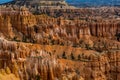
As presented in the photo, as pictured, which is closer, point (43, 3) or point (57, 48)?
point (57, 48)

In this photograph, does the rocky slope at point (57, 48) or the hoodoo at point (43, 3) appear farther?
the hoodoo at point (43, 3)

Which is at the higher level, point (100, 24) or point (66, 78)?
point (66, 78)

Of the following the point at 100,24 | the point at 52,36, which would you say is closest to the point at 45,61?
the point at 52,36

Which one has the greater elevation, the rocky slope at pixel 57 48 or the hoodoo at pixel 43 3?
the rocky slope at pixel 57 48

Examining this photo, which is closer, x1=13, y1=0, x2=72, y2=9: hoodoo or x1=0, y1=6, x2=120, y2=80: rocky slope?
x1=0, y1=6, x2=120, y2=80: rocky slope

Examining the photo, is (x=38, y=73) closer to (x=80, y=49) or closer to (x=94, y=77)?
(x=94, y=77)

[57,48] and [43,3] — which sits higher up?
[57,48]

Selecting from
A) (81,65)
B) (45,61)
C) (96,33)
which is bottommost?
(96,33)

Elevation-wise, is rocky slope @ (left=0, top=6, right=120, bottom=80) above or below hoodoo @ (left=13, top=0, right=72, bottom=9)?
above
